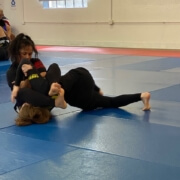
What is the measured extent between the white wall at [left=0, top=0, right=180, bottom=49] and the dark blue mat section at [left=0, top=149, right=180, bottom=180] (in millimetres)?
8045

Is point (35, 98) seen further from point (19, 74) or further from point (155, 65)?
point (155, 65)

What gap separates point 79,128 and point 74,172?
0.94m

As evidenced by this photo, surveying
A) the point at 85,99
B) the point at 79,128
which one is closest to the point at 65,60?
the point at 85,99

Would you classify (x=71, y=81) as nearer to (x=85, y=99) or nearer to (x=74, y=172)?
(x=85, y=99)

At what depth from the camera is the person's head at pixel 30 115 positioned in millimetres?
3449

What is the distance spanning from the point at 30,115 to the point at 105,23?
27.0 feet

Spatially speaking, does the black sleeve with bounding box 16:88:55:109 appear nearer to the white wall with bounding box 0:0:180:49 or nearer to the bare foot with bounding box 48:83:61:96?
the bare foot with bounding box 48:83:61:96

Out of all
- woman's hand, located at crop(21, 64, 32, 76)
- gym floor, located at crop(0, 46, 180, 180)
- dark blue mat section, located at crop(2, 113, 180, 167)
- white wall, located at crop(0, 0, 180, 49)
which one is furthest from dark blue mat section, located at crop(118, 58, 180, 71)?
woman's hand, located at crop(21, 64, 32, 76)

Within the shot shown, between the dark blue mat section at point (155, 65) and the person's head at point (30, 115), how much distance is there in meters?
3.47

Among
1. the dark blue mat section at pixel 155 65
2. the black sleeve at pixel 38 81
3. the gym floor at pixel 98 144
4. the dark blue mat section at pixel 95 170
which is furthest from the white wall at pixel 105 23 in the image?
the dark blue mat section at pixel 95 170

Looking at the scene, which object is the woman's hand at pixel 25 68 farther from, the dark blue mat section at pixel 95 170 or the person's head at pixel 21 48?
the dark blue mat section at pixel 95 170

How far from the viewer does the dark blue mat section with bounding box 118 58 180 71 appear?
6766 mm

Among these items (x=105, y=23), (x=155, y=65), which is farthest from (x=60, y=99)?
(x=105, y=23)

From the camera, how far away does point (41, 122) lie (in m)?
3.51
